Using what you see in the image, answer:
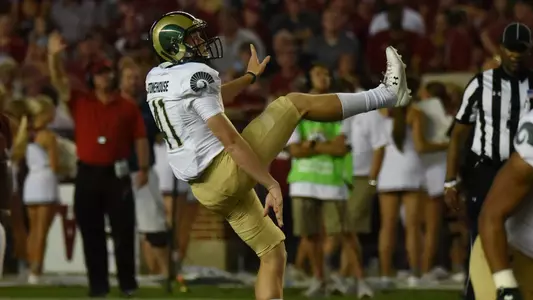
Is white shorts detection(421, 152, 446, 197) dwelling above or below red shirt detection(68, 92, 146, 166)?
below

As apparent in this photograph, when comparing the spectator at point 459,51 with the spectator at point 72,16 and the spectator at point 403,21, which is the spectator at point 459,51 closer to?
the spectator at point 403,21

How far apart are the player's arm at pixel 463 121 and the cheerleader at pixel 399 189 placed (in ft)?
12.3

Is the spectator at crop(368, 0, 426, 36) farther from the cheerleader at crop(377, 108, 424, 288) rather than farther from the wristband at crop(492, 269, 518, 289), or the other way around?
the wristband at crop(492, 269, 518, 289)

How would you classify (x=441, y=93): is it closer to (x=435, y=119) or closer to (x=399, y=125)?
(x=435, y=119)

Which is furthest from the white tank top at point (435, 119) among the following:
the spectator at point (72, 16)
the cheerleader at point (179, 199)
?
the spectator at point (72, 16)

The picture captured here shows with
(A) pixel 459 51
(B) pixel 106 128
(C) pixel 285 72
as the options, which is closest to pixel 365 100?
(B) pixel 106 128

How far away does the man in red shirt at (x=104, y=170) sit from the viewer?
11.6m

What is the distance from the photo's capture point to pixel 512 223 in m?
5.95

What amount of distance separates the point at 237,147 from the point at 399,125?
5.48 metres

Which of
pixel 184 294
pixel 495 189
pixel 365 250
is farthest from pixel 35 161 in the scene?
pixel 495 189

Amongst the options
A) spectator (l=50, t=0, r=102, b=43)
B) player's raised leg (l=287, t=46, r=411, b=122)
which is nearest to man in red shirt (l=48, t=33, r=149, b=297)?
player's raised leg (l=287, t=46, r=411, b=122)

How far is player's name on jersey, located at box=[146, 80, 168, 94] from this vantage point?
25.4 feet

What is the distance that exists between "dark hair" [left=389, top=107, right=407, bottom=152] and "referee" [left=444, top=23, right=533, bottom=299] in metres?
3.74

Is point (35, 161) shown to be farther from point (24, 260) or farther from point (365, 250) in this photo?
point (365, 250)
